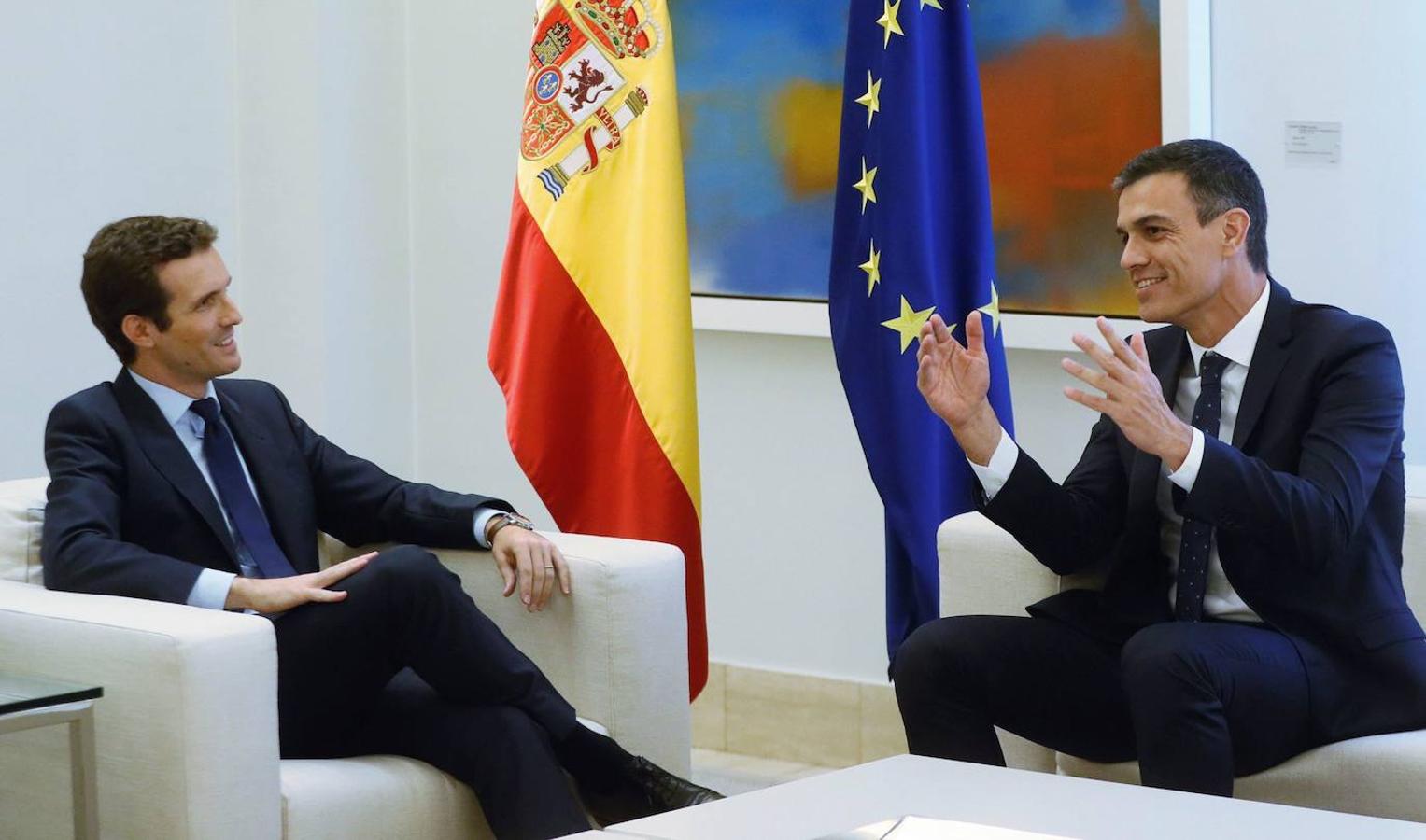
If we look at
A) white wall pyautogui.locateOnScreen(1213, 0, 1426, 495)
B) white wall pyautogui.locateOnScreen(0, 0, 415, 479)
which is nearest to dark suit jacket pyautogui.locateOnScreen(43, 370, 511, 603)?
white wall pyautogui.locateOnScreen(0, 0, 415, 479)

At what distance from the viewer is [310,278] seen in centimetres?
474

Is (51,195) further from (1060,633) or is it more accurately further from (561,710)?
(1060,633)

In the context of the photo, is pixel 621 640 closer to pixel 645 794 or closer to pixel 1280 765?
pixel 645 794

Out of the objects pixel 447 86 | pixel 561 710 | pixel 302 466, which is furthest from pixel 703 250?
pixel 561 710

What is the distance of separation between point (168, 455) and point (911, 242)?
55.7 inches

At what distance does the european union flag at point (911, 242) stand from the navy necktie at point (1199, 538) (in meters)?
0.67

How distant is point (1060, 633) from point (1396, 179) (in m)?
1.33

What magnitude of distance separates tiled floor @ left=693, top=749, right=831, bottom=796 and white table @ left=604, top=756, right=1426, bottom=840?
1.87 m

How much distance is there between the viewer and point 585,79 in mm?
3662

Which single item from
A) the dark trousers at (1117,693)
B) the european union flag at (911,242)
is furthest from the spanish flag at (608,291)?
the dark trousers at (1117,693)

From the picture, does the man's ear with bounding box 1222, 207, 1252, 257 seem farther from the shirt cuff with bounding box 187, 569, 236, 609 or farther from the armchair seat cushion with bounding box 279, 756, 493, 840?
the shirt cuff with bounding box 187, 569, 236, 609

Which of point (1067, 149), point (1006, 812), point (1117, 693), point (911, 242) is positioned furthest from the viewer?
point (1067, 149)

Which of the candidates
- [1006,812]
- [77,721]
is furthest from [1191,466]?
[77,721]

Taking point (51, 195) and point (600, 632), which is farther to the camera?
point (51, 195)
